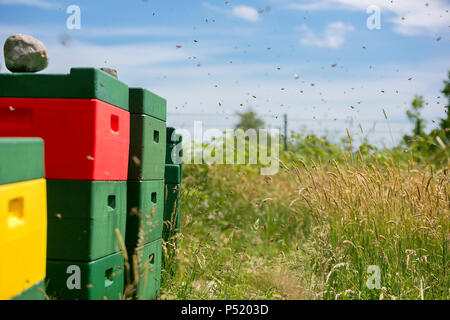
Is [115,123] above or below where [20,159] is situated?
above

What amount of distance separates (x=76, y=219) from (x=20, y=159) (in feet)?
1.81

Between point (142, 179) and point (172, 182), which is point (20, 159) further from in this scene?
point (172, 182)

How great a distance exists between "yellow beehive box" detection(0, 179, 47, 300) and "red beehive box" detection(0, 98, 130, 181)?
0.75 feet

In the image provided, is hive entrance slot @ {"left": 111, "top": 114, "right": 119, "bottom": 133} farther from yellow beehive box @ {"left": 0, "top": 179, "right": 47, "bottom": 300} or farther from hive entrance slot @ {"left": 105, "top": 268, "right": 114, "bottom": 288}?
hive entrance slot @ {"left": 105, "top": 268, "right": 114, "bottom": 288}

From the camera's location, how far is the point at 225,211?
6887mm

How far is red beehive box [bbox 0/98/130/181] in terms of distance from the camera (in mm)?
2709

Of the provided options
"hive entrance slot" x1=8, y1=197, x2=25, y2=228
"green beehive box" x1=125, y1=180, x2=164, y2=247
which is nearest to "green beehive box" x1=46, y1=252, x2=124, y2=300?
"green beehive box" x1=125, y1=180, x2=164, y2=247

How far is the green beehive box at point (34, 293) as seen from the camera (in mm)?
2376

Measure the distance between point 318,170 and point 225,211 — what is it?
2.60m

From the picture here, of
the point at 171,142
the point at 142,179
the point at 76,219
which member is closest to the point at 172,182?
the point at 171,142

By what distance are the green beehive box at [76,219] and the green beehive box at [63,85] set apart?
0.54 meters

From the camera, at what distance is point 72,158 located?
8.94ft
